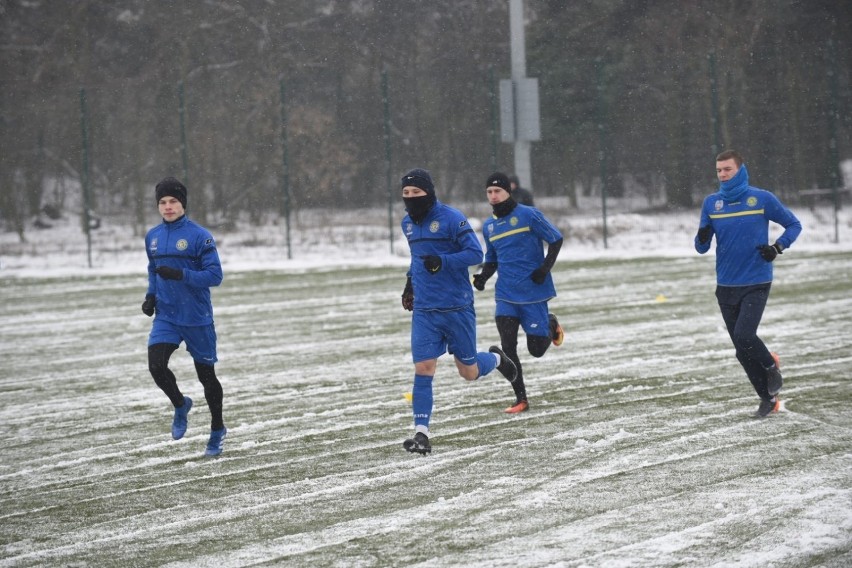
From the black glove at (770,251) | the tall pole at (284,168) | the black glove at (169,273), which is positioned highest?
the tall pole at (284,168)

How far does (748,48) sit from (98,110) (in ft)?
48.1

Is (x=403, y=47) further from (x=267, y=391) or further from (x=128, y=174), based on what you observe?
(x=267, y=391)

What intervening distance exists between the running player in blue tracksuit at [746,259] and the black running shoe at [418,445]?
239cm

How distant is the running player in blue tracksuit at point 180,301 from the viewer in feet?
26.1

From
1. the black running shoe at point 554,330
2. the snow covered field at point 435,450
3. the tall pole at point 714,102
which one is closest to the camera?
the snow covered field at point 435,450

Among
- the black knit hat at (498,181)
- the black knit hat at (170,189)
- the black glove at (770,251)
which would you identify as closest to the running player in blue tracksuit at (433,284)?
the black knit hat at (498,181)

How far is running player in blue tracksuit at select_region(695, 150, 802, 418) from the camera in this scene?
847 centimetres

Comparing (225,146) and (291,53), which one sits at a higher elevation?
(291,53)

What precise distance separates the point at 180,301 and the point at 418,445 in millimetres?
1867

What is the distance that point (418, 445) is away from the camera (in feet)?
25.2

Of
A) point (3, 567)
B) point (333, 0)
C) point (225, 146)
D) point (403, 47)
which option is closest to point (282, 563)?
point (3, 567)

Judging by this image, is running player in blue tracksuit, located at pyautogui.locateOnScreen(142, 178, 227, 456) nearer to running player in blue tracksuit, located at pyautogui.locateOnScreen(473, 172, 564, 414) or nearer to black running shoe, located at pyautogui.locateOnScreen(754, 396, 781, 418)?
running player in blue tracksuit, located at pyautogui.locateOnScreen(473, 172, 564, 414)

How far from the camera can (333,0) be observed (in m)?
36.9

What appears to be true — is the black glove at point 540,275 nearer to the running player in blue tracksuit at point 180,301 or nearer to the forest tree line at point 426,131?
the running player in blue tracksuit at point 180,301
